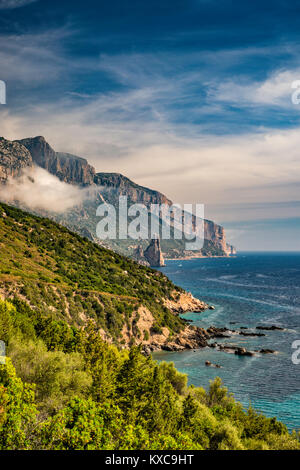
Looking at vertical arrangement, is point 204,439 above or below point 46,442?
below

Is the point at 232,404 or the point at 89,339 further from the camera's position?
the point at 232,404

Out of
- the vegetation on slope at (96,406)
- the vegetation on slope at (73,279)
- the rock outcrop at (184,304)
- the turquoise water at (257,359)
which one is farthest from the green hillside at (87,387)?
the rock outcrop at (184,304)

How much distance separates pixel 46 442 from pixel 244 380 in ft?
179

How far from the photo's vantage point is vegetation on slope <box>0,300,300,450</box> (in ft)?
52.3

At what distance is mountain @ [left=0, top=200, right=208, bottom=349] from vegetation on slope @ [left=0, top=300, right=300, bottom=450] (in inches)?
1088

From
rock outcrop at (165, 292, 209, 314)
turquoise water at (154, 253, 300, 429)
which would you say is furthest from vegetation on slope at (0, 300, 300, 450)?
rock outcrop at (165, 292, 209, 314)

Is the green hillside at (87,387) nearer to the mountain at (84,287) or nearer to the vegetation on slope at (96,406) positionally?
the vegetation on slope at (96,406)

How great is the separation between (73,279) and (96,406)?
2630 inches

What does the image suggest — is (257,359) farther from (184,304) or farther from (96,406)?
(96,406)

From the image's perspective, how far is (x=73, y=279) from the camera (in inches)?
3435

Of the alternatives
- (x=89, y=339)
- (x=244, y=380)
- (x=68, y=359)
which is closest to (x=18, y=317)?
(x=89, y=339)
